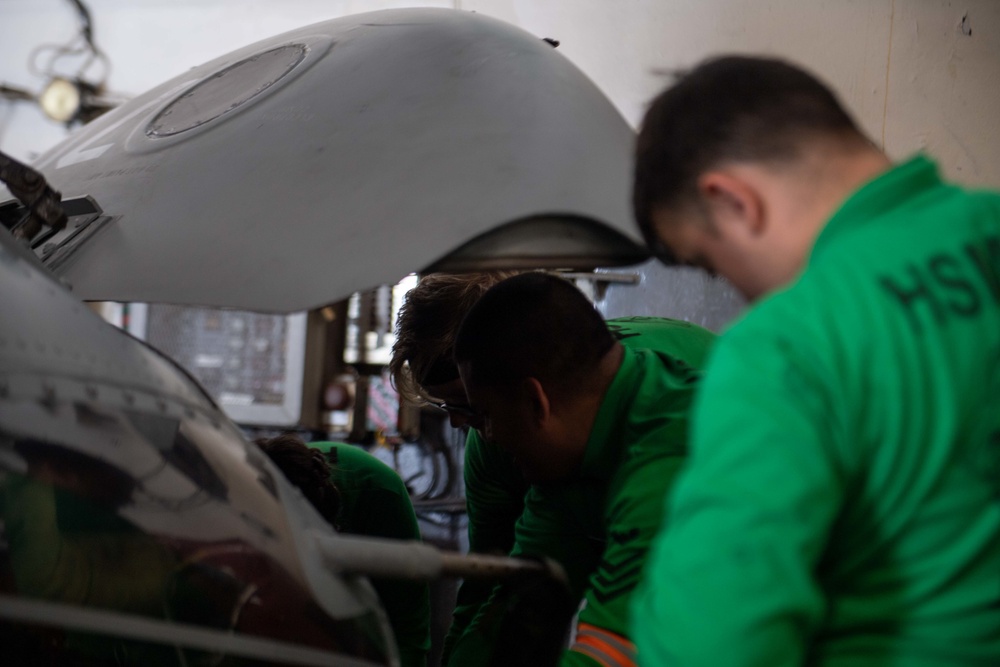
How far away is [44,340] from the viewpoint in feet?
3.38

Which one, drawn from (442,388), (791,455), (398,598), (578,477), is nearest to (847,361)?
(791,455)

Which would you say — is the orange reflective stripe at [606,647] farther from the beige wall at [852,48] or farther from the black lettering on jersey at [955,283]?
the beige wall at [852,48]

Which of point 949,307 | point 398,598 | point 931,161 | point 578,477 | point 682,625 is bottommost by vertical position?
point 398,598

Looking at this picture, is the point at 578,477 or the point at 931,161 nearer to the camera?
the point at 931,161

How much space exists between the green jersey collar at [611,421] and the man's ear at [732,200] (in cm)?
64

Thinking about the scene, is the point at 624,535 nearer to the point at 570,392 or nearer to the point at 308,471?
the point at 570,392

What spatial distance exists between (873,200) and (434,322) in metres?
1.22

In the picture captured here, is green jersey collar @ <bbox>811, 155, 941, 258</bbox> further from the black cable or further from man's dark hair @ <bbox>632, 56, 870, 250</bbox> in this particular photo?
the black cable

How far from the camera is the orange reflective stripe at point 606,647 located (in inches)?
44.6

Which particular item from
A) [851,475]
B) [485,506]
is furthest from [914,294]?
[485,506]

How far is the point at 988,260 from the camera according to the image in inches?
27.9

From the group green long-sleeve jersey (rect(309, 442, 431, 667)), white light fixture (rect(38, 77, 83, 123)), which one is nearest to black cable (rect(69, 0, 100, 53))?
white light fixture (rect(38, 77, 83, 123))

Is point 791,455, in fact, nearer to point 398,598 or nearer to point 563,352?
point 563,352

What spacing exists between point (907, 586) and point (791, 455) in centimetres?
16
